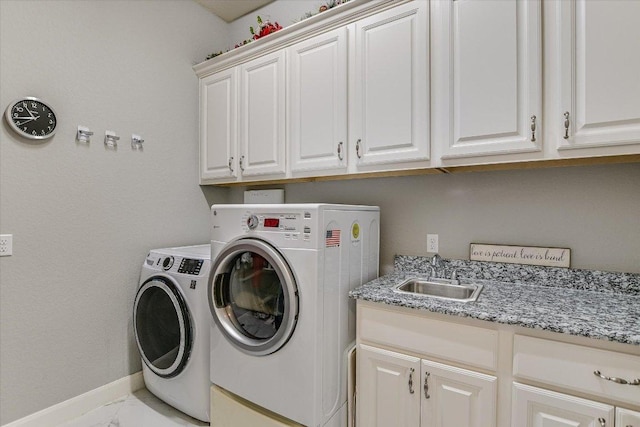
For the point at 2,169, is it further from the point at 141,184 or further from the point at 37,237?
the point at 141,184

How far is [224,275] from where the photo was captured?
5.73 feet

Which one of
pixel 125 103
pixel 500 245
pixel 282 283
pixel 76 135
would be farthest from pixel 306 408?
pixel 125 103

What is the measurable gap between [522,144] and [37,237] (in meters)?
2.60

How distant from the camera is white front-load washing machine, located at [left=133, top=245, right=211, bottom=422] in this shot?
185cm

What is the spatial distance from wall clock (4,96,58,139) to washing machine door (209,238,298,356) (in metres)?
1.26

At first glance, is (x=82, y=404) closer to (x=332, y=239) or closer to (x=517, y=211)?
(x=332, y=239)

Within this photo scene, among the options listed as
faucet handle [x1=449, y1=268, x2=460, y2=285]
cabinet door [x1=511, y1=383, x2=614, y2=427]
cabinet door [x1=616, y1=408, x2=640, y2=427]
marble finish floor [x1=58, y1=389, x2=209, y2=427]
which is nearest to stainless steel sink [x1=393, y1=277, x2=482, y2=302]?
faucet handle [x1=449, y1=268, x2=460, y2=285]

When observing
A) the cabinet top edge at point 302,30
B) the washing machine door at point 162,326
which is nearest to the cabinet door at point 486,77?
the cabinet top edge at point 302,30

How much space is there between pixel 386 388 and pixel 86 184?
212cm

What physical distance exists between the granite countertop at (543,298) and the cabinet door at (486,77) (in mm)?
668

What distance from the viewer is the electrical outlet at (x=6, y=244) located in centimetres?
169

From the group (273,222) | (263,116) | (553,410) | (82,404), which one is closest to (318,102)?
(263,116)

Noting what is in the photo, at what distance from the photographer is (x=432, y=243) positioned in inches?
77.8

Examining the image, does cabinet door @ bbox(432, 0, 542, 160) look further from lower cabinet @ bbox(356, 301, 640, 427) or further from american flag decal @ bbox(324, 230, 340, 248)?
lower cabinet @ bbox(356, 301, 640, 427)
